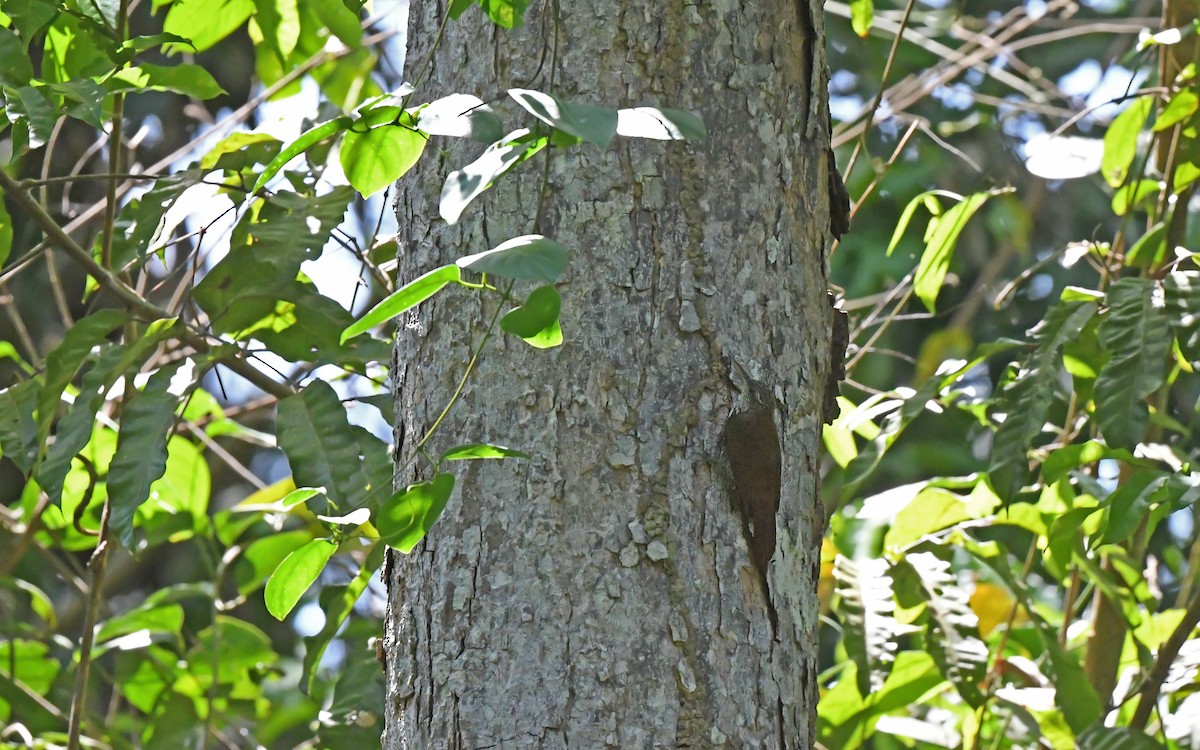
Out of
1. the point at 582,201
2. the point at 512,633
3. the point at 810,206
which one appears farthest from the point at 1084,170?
the point at 512,633

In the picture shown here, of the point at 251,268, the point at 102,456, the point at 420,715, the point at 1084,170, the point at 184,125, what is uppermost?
the point at 184,125

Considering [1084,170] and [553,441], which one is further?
[1084,170]

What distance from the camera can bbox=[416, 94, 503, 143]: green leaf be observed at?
0.61 meters

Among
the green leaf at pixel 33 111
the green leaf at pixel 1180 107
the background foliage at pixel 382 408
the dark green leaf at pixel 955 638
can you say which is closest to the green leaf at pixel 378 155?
the background foliage at pixel 382 408

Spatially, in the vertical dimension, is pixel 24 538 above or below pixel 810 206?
below

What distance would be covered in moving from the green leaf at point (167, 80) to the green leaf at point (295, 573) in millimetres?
554

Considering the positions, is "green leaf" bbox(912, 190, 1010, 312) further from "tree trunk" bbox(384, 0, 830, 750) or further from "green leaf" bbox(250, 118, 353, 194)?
"green leaf" bbox(250, 118, 353, 194)

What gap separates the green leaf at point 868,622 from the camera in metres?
1.32

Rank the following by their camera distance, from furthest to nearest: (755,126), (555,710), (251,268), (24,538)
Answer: (24,538)
(251,268)
(755,126)
(555,710)

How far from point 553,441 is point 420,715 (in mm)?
194

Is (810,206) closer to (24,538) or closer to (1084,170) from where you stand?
(1084,170)

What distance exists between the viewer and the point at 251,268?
3.76ft

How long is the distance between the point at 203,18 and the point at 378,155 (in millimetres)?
714

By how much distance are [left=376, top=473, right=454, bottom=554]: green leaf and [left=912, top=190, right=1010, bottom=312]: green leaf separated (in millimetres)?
826
